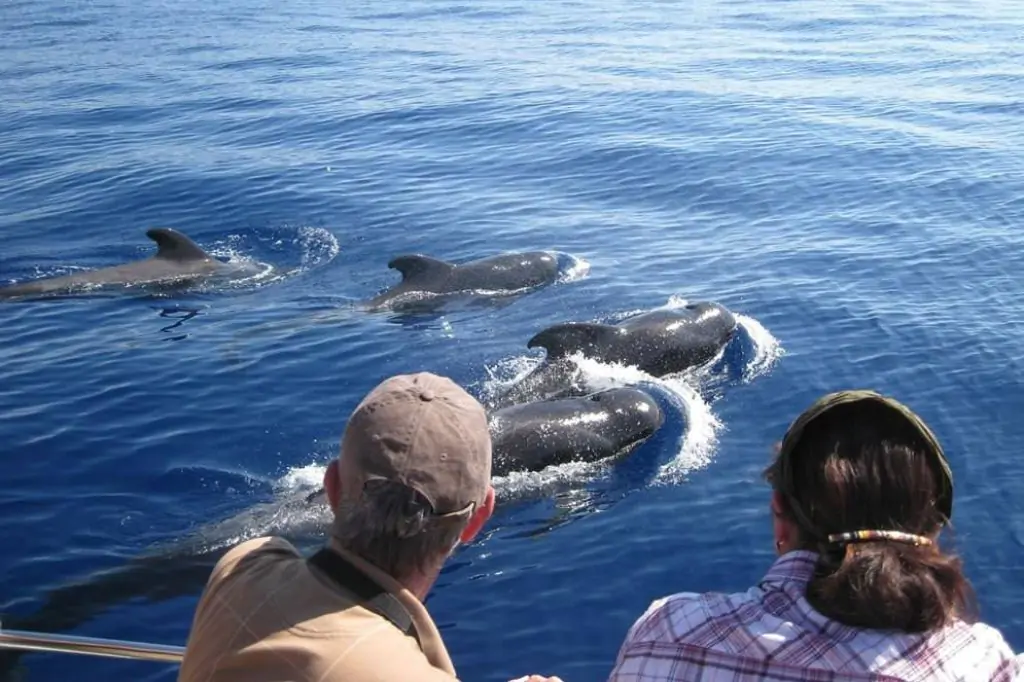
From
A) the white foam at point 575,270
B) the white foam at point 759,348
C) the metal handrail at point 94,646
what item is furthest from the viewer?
the white foam at point 575,270

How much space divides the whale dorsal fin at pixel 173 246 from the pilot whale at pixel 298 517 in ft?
24.8

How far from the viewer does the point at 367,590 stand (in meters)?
3.46

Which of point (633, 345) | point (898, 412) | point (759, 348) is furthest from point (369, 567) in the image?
point (759, 348)

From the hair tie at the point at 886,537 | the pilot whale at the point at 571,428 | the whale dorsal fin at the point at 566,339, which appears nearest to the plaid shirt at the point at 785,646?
the hair tie at the point at 886,537

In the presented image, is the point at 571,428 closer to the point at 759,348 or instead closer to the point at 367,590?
the point at 759,348

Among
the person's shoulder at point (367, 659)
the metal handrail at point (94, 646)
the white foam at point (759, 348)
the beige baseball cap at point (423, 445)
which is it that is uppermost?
the beige baseball cap at point (423, 445)

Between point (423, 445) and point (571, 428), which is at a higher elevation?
point (423, 445)

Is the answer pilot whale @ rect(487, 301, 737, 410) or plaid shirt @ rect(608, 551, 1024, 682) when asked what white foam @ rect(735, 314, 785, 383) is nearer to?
pilot whale @ rect(487, 301, 737, 410)

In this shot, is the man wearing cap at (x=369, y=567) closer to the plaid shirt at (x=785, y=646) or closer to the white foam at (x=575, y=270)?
the plaid shirt at (x=785, y=646)

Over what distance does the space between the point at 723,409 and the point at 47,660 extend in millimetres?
7040

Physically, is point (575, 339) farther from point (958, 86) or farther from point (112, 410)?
point (958, 86)

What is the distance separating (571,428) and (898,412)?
8019 mm

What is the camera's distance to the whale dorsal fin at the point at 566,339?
13312 millimetres

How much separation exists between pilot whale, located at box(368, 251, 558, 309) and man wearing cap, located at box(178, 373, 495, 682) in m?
12.5
